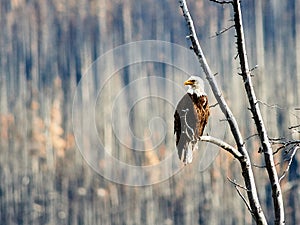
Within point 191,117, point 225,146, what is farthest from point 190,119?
point 225,146

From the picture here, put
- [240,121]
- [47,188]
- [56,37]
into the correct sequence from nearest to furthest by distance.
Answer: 1. [240,121]
2. [47,188]
3. [56,37]

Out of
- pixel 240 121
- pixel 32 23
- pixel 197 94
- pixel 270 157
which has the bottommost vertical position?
pixel 270 157

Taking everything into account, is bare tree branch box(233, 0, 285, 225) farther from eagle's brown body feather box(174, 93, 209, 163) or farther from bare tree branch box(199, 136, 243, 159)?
eagle's brown body feather box(174, 93, 209, 163)

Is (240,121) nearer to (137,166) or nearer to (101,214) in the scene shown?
(137,166)

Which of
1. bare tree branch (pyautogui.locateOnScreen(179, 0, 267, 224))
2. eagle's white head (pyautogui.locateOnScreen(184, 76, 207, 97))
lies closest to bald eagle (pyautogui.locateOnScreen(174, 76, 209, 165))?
eagle's white head (pyautogui.locateOnScreen(184, 76, 207, 97))

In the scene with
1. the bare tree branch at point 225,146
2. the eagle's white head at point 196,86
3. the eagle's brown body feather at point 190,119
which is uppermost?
the eagle's white head at point 196,86

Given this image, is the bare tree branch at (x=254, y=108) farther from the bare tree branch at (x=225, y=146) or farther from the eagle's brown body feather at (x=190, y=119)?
the eagle's brown body feather at (x=190, y=119)

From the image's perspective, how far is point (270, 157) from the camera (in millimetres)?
2172

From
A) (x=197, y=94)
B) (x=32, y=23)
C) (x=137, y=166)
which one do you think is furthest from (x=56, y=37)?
(x=197, y=94)

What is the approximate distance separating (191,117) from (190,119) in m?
0.02

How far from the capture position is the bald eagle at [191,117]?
2.37 meters

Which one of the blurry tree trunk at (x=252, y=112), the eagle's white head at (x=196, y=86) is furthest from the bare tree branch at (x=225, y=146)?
the eagle's white head at (x=196, y=86)

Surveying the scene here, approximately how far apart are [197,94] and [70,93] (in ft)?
19.6

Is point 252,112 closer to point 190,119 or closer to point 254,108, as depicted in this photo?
point 254,108
